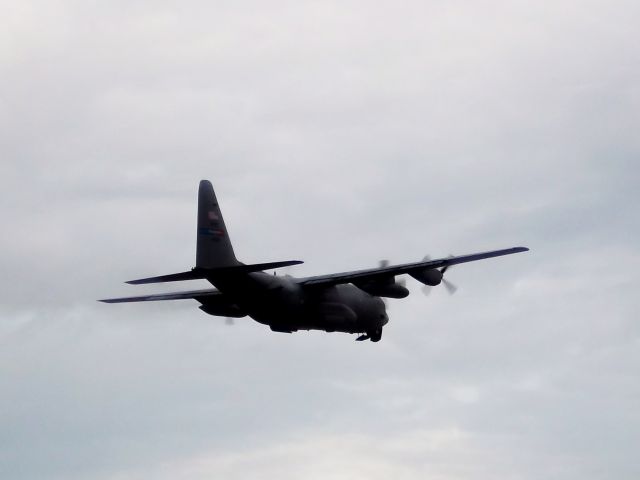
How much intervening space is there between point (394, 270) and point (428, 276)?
1882 mm

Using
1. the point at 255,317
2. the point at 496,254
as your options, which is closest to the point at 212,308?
the point at 255,317

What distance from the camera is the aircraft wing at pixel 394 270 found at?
69500 millimetres

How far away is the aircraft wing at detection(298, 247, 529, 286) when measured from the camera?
6950 centimetres

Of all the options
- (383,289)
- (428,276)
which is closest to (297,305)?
(383,289)

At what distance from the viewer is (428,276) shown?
7050cm

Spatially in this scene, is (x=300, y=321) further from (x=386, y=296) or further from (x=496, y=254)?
(x=496, y=254)

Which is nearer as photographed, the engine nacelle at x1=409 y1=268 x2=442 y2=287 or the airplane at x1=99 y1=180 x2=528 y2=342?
the airplane at x1=99 y1=180 x2=528 y2=342

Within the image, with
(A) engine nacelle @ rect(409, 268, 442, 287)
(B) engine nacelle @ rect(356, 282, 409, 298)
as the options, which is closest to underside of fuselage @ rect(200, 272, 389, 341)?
(B) engine nacelle @ rect(356, 282, 409, 298)

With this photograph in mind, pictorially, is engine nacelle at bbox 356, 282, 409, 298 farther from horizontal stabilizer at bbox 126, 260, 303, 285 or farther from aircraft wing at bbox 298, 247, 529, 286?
horizontal stabilizer at bbox 126, 260, 303, 285

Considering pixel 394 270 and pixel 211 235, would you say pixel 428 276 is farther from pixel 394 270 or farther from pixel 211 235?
pixel 211 235

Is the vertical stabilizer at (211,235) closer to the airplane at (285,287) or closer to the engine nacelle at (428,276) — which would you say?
the airplane at (285,287)

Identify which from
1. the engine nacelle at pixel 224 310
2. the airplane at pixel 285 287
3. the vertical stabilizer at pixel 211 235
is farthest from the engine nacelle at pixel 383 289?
the vertical stabilizer at pixel 211 235

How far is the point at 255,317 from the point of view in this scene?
72.1m

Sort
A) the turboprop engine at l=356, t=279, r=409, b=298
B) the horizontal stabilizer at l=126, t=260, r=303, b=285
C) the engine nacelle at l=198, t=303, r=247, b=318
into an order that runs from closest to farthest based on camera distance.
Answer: the horizontal stabilizer at l=126, t=260, r=303, b=285 < the turboprop engine at l=356, t=279, r=409, b=298 < the engine nacelle at l=198, t=303, r=247, b=318
